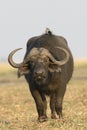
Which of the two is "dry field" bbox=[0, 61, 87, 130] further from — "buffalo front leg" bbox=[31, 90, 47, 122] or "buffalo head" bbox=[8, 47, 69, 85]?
"buffalo head" bbox=[8, 47, 69, 85]

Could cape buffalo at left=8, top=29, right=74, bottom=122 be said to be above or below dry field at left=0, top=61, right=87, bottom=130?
above

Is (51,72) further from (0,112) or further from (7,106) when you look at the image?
(7,106)

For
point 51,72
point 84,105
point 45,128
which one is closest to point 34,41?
point 51,72

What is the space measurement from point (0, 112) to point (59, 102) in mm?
4408

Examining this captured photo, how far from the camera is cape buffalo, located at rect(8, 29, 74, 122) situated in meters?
12.9

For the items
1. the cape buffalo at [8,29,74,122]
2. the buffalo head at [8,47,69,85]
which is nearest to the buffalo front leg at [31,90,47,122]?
the cape buffalo at [8,29,74,122]

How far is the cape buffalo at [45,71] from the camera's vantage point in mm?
12867

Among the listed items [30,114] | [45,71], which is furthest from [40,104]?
[30,114]

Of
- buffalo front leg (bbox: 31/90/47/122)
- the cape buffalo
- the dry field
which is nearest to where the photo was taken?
the dry field

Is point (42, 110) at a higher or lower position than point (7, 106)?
higher

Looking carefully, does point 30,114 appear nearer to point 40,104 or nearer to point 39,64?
point 40,104

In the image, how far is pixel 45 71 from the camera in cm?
1274

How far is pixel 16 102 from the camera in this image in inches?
862

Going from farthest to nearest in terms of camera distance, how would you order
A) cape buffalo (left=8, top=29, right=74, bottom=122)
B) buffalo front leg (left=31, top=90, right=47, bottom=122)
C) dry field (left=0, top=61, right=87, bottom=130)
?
buffalo front leg (left=31, top=90, right=47, bottom=122) → cape buffalo (left=8, top=29, right=74, bottom=122) → dry field (left=0, top=61, right=87, bottom=130)
